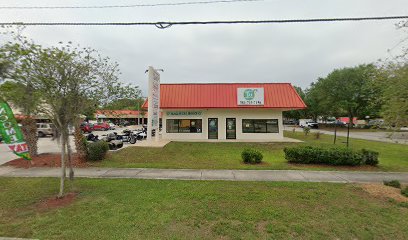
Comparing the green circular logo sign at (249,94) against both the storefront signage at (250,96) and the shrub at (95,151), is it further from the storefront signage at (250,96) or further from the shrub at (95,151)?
the shrub at (95,151)

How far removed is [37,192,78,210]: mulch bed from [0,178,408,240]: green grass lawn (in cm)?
17

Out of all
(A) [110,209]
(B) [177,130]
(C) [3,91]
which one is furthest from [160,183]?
(B) [177,130]

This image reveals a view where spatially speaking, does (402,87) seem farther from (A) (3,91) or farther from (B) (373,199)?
(A) (3,91)

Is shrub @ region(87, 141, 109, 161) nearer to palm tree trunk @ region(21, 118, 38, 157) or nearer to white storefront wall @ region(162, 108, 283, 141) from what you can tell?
palm tree trunk @ region(21, 118, 38, 157)

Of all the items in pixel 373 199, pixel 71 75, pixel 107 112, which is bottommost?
pixel 373 199

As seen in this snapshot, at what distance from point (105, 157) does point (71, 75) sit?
732cm

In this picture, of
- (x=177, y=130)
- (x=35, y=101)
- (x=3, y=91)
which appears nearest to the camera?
(x=3, y=91)

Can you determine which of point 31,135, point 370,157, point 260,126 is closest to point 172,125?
point 260,126

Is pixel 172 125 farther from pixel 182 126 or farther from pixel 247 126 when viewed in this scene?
pixel 247 126

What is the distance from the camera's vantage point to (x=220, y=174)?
9383 mm

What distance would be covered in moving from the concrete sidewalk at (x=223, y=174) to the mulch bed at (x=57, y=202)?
248cm

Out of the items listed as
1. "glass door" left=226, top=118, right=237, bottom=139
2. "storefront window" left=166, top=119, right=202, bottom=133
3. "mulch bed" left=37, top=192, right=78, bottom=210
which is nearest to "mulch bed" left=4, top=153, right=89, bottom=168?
"mulch bed" left=37, top=192, right=78, bottom=210

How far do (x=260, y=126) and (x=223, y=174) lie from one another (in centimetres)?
1533

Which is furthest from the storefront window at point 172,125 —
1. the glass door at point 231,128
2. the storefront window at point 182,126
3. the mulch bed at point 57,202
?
the mulch bed at point 57,202
